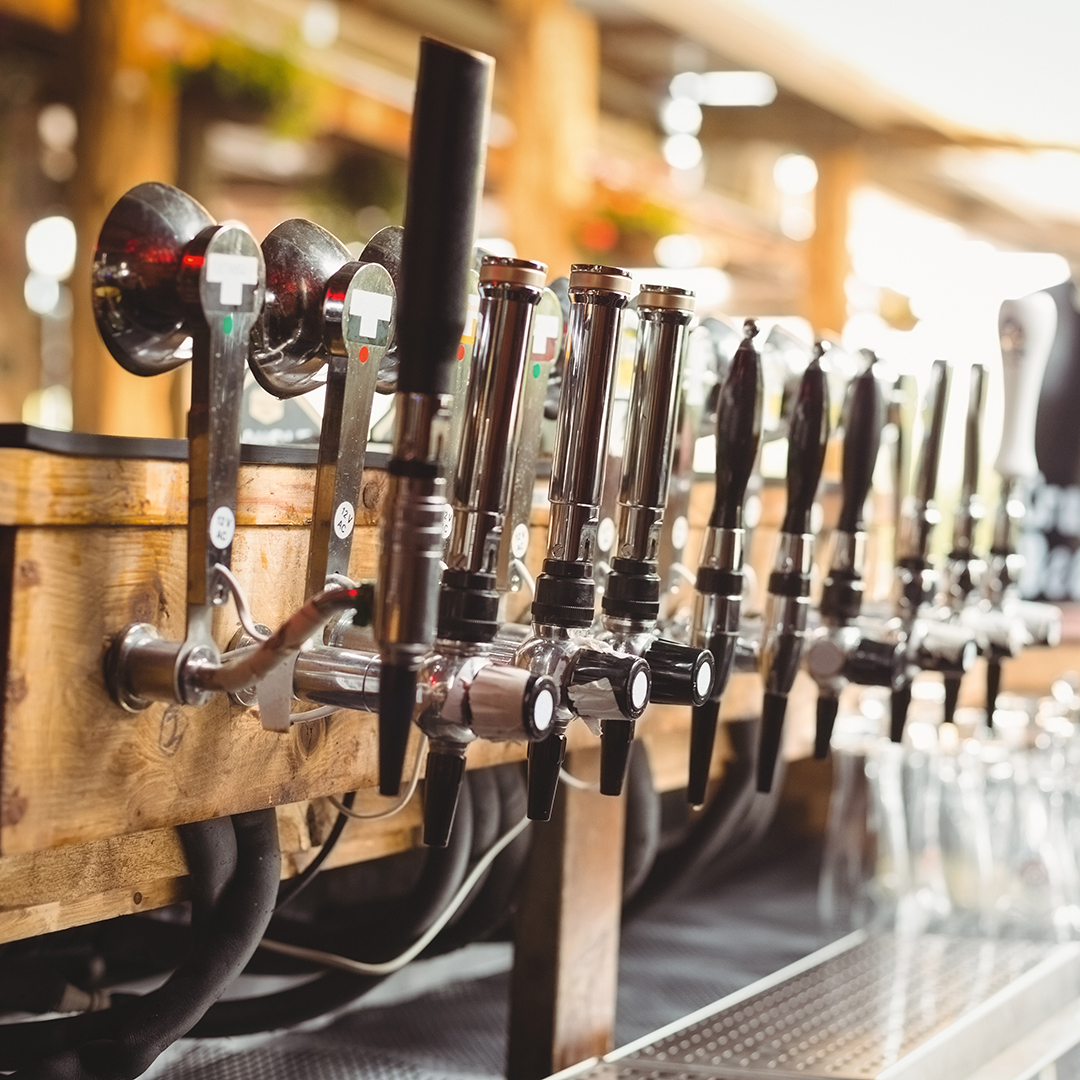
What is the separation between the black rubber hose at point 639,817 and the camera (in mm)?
1441

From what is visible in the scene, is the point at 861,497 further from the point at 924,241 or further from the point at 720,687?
the point at 924,241

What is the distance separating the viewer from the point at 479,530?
2.70 ft

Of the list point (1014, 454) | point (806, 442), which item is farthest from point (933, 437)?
point (806, 442)

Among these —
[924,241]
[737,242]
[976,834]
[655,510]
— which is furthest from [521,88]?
[924,241]

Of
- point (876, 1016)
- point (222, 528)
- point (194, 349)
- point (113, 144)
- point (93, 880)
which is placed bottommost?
point (876, 1016)

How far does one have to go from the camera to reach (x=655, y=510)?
959 millimetres

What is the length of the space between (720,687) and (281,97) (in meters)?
3.02

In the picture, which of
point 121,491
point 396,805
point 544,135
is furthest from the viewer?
point 544,135

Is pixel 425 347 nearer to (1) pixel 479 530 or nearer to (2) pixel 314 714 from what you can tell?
(1) pixel 479 530

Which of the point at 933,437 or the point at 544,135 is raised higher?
the point at 544,135

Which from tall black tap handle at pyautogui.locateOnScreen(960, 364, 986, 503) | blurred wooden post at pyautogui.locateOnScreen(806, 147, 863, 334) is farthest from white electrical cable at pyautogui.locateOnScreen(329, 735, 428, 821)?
blurred wooden post at pyautogui.locateOnScreen(806, 147, 863, 334)

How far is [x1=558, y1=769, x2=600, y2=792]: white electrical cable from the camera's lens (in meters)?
1.26

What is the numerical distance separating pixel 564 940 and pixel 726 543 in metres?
0.45

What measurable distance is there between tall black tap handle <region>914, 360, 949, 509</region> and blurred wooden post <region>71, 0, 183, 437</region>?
8.56 feet
